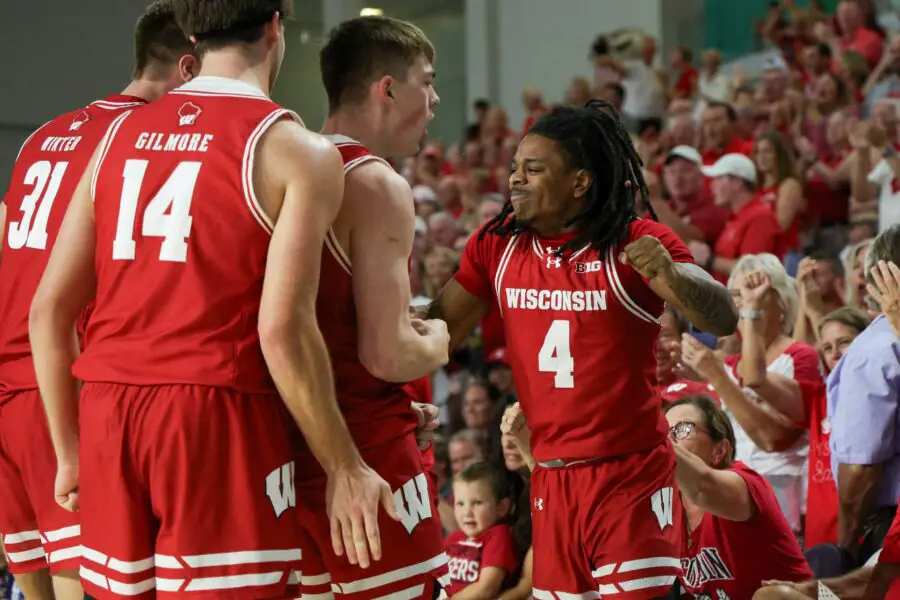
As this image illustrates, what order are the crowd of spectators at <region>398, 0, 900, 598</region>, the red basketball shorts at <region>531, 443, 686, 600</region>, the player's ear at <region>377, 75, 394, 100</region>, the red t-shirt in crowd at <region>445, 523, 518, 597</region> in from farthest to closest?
the red t-shirt in crowd at <region>445, 523, 518, 597</region>, the crowd of spectators at <region>398, 0, 900, 598</region>, the red basketball shorts at <region>531, 443, 686, 600</region>, the player's ear at <region>377, 75, 394, 100</region>

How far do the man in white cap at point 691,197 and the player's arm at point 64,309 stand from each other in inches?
244

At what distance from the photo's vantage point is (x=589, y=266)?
11.4 feet

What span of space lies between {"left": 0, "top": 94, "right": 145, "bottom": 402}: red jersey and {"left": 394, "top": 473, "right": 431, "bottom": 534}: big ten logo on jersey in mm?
1291

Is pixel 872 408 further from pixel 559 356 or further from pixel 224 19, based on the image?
pixel 224 19

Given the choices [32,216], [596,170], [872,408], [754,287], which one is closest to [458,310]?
[596,170]

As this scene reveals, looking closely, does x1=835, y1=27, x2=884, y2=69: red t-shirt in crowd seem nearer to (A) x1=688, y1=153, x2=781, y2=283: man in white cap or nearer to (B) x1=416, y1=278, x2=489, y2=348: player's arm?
(A) x1=688, y1=153, x2=781, y2=283: man in white cap

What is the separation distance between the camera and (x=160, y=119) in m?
2.59

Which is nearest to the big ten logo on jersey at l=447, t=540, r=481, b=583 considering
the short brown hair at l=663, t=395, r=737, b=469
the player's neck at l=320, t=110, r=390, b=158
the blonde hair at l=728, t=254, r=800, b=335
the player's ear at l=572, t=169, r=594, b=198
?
the short brown hair at l=663, t=395, r=737, b=469

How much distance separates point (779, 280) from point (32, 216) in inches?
137

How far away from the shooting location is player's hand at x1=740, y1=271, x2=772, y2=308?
17.3 ft

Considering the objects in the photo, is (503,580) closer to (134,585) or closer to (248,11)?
(134,585)

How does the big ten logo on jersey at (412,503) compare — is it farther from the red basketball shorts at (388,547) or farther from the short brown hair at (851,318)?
the short brown hair at (851,318)

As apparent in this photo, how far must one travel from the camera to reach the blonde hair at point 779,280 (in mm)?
5684

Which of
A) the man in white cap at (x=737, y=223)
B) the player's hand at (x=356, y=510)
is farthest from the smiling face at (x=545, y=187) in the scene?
the man in white cap at (x=737, y=223)
